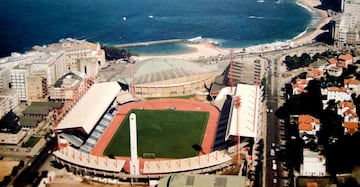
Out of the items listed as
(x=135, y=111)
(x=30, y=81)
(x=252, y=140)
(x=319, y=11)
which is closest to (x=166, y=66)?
(x=135, y=111)

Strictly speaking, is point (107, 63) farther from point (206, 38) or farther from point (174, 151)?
point (174, 151)

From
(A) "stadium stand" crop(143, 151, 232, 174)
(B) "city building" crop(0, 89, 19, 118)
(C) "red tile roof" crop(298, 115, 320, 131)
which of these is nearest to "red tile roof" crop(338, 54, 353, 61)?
(C) "red tile roof" crop(298, 115, 320, 131)

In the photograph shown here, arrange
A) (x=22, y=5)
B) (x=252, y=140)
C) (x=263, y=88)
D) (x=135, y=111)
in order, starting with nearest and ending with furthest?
(x=252, y=140) → (x=135, y=111) → (x=263, y=88) → (x=22, y=5)

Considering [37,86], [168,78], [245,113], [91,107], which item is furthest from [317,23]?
[91,107]

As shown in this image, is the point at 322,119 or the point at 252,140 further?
the point at 322,119

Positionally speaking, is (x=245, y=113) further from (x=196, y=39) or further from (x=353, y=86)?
(x=196, y=39)

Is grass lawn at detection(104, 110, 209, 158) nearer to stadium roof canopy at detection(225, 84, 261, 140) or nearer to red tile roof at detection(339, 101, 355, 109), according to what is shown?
stadium roof canopy at detection(225, 84, 261, 140)

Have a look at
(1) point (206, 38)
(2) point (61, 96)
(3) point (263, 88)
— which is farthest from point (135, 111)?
(1) point (206, 38)

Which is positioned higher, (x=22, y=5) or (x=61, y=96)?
(x=22, y=5)

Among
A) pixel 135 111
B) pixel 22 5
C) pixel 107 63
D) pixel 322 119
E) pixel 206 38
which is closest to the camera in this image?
pixel 322 119
